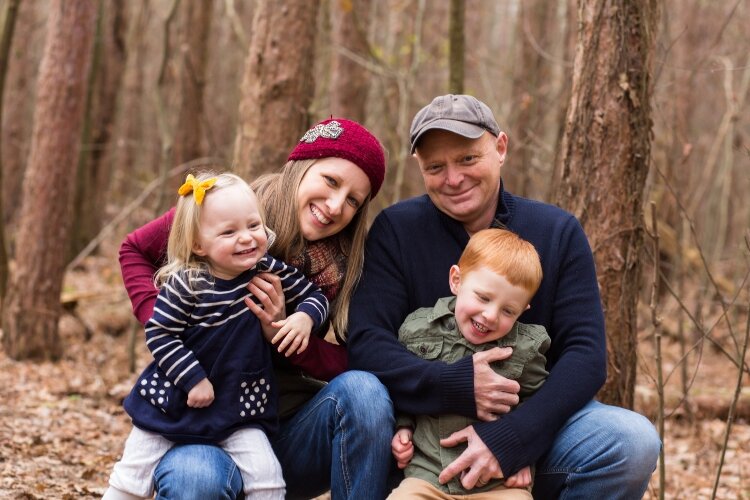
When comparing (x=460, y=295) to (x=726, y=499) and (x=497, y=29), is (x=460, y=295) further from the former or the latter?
(x=497, y=29)

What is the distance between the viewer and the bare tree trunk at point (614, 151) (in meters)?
3.79

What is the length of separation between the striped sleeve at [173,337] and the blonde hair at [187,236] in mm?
Result: 55

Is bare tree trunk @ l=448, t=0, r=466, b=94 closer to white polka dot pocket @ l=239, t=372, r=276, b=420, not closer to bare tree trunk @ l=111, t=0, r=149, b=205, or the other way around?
white polka dot pocket @ l=239, t=372, r=276, b=420

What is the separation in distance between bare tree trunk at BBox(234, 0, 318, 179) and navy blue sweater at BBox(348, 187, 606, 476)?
5.78 feet

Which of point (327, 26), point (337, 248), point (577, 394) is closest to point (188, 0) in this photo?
point (327, 26)

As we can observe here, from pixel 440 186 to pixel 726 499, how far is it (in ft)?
8.93

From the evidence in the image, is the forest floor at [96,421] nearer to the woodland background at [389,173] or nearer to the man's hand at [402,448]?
the woodland background at [389,173]

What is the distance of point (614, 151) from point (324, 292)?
5.24ft

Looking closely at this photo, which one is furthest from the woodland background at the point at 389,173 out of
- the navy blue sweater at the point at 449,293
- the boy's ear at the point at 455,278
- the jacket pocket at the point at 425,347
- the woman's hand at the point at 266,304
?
the woman's hand at the point at 266,304

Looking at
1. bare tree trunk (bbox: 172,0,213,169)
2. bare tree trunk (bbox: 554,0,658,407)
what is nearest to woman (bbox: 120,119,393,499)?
bare tree trunk (bbox: 554,0,658,407)

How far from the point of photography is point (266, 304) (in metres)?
2.83

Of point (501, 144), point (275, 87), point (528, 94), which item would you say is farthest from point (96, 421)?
point (528, 94)

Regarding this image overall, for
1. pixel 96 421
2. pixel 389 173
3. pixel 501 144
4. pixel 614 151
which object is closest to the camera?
pixel 501 144

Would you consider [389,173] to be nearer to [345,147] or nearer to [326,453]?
[345,147]
